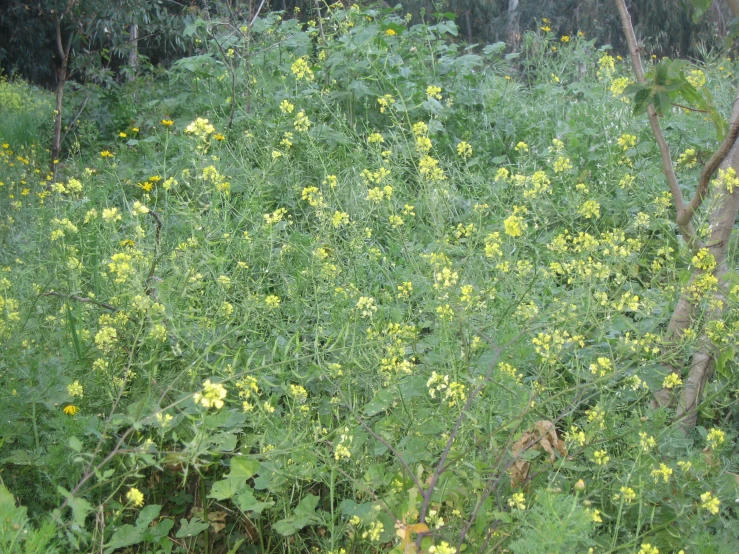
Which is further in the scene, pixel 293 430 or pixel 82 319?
pixel 82 319

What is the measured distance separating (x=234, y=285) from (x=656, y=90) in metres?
1.45

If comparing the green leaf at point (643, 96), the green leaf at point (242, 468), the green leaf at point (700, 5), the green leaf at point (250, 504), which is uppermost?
the green leaf at point (700, 5)

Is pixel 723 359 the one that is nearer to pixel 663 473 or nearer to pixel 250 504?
pixel 663 473

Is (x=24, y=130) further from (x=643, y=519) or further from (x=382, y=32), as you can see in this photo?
(x=643, y=519)

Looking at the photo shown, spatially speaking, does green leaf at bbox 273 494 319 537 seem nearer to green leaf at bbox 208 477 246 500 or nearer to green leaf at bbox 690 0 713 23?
green leaf at bbox 208 477 246 500

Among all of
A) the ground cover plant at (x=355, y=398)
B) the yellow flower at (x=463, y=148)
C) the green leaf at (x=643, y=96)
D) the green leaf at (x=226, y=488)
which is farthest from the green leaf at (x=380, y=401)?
the yellow flower at (x=463, y=148)

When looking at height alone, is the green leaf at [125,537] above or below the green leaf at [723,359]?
below

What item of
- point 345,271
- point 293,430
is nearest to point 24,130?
point 345,271

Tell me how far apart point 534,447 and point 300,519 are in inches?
26.8

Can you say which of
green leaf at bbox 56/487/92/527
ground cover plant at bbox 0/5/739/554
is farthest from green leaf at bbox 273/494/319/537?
green leaf at bbox 56/487/92/527

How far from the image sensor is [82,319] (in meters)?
2.55

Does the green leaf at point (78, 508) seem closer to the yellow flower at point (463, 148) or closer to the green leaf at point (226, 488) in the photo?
the green leaf at point (226, 488)

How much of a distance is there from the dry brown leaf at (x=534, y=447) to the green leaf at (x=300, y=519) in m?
0.52

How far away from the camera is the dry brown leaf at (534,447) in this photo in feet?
6.63
